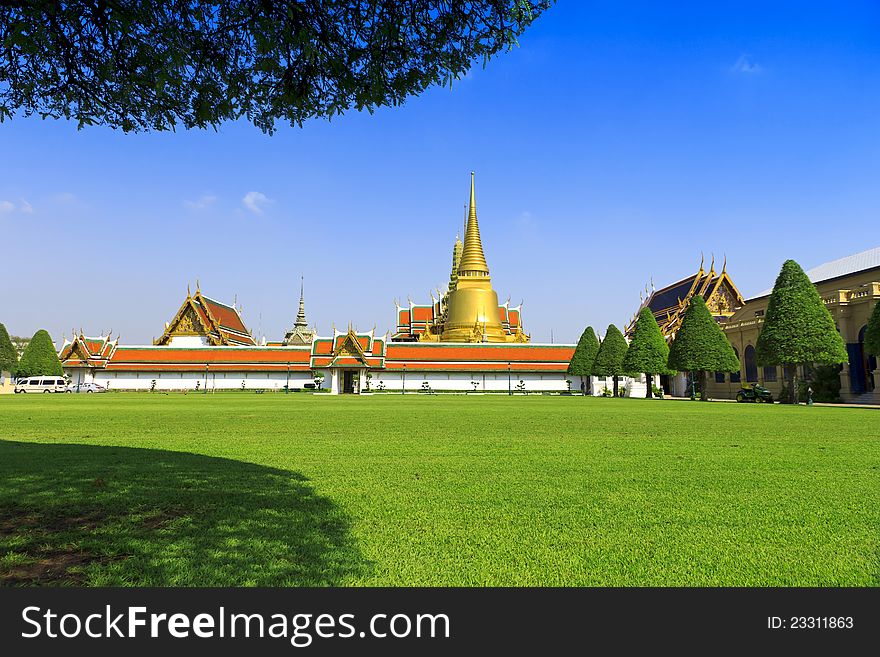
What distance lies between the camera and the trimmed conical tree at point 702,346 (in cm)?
3453

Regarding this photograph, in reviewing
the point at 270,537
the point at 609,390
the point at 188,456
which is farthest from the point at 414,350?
the point at 270,537

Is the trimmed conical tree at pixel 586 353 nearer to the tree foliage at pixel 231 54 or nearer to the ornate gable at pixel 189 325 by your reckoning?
Result: the ornate gable at pixel 189 325

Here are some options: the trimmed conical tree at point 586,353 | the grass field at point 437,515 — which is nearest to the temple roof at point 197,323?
the trimmed conical tree at point 586,353

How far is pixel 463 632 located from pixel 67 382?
65093 mm

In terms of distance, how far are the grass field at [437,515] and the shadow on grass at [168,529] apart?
2 centimetres

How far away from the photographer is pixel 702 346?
3469 cm

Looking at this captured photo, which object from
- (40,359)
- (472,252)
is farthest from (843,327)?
(40,359)

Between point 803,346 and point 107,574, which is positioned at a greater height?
point 803,346

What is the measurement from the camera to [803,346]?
28500mm

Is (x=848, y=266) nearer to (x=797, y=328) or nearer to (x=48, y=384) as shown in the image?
(x=797, y=328)

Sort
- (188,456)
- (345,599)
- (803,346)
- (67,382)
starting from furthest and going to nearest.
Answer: (67,382), (803,346), (188,456), (345,599)

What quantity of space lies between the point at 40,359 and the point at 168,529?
224 ft

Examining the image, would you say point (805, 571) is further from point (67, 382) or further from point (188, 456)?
point (67, 382)

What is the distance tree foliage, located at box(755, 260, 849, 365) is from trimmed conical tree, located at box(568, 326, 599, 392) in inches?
874
